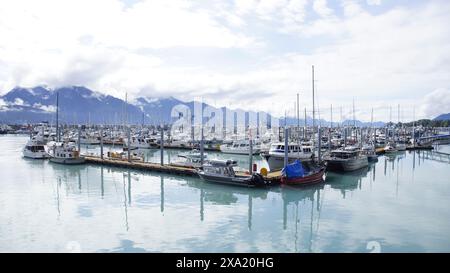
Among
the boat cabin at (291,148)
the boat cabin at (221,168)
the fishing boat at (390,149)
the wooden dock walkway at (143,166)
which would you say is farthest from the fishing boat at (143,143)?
the fishing boat at (390,149)

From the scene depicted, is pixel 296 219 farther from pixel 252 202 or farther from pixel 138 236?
pixel 138 236

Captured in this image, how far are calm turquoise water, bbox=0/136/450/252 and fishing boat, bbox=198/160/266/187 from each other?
836 mm

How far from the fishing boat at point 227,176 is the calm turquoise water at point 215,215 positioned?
0.84m

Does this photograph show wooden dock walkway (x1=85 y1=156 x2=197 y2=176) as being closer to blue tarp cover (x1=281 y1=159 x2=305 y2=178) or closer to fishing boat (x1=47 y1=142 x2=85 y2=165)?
fishing boat (x1=47 y1=142 x2=85 y2=165)

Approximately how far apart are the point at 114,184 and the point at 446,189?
34.4 metres

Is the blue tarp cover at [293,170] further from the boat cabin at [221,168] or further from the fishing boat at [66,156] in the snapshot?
the fishing boat at [66,156]

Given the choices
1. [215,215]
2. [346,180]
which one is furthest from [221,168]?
[346,180]

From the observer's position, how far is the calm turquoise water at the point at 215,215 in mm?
19516

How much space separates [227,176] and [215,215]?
31.7 feet

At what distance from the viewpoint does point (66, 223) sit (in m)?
23.1

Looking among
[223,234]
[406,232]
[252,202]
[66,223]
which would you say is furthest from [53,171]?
[406,232]

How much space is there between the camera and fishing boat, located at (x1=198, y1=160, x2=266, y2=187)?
111 ft

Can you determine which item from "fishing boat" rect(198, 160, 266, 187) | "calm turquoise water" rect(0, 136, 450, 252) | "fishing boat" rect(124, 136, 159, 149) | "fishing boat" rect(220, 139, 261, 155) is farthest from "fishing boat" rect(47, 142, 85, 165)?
"fishing boat" rect(124, 136, 159, 149)

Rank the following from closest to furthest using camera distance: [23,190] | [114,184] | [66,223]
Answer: [66,223], [23,190], [114,184]
